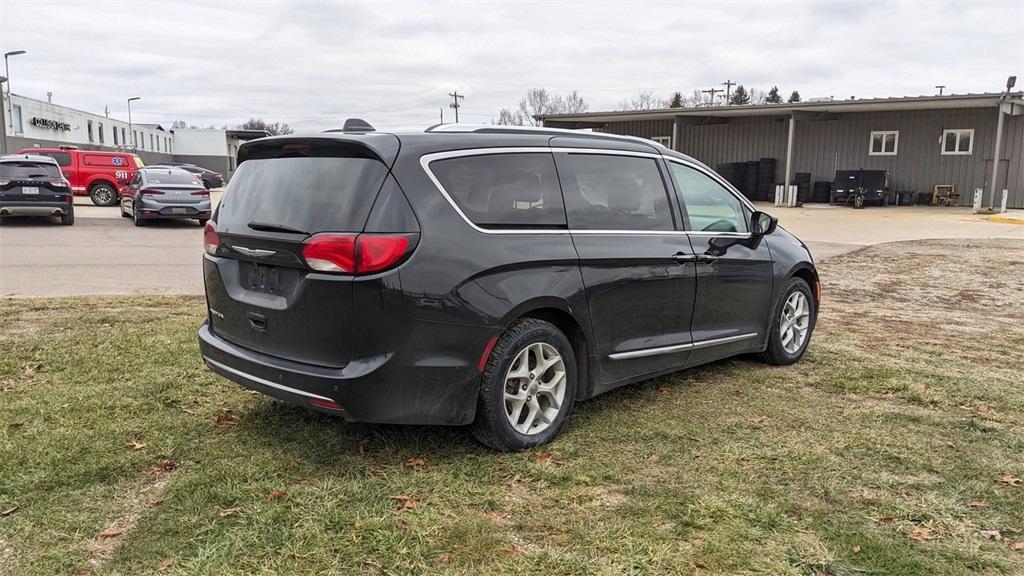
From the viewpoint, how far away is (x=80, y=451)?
13.0 ft

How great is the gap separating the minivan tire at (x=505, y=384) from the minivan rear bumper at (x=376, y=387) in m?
→ 0.09

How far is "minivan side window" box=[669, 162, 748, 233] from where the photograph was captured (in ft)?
16.8

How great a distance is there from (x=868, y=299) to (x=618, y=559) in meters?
7.86

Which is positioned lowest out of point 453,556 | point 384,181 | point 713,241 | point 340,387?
point 453,556

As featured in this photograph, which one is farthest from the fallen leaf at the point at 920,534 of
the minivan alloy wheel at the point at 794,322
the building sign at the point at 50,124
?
the building sign at the point at 50,124

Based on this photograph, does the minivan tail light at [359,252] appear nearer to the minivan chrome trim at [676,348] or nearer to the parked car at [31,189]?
the minivan chrome trim at [676,348]

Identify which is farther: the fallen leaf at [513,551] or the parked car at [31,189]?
the parked car at [31,189]

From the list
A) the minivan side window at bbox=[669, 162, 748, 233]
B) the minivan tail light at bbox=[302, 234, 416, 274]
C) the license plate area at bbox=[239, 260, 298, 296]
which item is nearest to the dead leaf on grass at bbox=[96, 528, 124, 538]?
the license plate area at bbox=[239, 260, 298, 296]

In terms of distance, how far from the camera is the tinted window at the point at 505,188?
3826 mm

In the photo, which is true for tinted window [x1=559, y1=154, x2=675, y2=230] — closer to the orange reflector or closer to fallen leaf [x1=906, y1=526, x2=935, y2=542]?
the orange reflector

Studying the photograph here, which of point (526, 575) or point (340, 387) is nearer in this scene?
point (526, 575)

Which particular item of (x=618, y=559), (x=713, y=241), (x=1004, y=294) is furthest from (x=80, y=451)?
(x=1004, y=294)

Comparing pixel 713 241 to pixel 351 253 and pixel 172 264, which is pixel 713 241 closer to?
pixel 351 253

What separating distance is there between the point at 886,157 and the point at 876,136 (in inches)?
37.4
